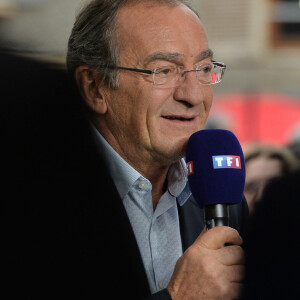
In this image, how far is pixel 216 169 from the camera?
1816 millimetres

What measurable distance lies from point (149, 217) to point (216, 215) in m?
0.43

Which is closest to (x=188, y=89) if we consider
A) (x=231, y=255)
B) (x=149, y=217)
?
(x=149, y=217)

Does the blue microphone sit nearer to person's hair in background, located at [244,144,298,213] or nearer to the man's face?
the man's face

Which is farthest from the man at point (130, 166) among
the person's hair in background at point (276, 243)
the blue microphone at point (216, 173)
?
the person's hair in background at point (276, 243)

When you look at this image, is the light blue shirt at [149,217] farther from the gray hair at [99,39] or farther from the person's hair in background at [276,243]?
the person's hair in background at [276,243]

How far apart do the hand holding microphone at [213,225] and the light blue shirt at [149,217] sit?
0.87 ft

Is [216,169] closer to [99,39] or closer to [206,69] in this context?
[206,69]

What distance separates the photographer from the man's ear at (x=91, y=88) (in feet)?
7.22

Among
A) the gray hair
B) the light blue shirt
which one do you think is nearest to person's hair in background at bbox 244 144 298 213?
the light blue shirt

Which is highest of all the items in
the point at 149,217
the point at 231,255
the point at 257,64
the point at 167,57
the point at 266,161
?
the point at 167,57

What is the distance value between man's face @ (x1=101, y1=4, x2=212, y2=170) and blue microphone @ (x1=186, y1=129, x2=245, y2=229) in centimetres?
17

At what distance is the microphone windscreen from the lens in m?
1.77

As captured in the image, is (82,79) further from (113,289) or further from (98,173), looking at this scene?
(113,289)

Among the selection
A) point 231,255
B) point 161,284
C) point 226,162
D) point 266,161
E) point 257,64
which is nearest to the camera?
point 231,255
